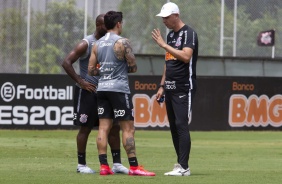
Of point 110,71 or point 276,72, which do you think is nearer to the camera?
point 110,71

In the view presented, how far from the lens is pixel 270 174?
1420 cm

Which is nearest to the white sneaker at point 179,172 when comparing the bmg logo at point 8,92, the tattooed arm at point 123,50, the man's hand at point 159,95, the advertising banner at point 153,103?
the man's hand at point 159,95

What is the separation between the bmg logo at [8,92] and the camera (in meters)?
27.9

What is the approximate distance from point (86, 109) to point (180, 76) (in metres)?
1.47

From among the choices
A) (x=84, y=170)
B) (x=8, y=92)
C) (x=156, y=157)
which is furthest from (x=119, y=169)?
(x=8, y=92)

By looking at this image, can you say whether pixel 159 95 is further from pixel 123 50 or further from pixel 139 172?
pixel 139 172

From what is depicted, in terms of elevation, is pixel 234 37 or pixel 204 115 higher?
pixel 234 37

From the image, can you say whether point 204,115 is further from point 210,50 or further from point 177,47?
point 177,47

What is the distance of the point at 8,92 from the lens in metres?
28.0

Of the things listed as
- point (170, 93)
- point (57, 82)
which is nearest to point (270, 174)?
point (170, 93)

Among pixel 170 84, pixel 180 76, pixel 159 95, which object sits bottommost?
pixel 159 95

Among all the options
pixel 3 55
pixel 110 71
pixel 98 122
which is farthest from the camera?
pixel 3 55

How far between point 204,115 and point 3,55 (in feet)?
23.4

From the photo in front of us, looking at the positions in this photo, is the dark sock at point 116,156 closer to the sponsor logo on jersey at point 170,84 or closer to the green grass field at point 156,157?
the green grass field at point 156,157
